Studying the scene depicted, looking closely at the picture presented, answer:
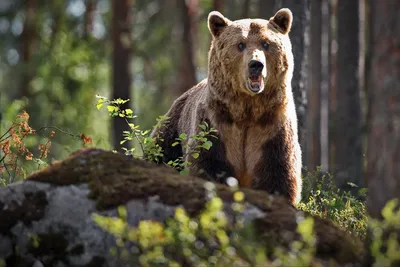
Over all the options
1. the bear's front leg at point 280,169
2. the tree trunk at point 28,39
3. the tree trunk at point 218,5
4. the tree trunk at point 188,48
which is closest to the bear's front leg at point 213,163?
the bear's front leg at point 280,169

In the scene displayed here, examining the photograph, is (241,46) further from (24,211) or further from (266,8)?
(266,8)

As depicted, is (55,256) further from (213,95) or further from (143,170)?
(213,95)

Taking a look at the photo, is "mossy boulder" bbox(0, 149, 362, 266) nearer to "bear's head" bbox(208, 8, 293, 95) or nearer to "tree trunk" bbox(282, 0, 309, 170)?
"bear's head" bbox(208, 8, 293, 95)

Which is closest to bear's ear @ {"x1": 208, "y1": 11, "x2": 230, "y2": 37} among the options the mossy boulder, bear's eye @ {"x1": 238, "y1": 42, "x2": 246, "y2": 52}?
bear's eye @ {"x1": 238, "y1": 42, "x2": 246, "y2": 52}

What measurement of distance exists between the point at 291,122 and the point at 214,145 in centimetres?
77

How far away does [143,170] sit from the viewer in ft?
16.3

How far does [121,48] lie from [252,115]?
1230 centimetres

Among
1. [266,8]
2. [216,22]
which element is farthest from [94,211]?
[266,8]

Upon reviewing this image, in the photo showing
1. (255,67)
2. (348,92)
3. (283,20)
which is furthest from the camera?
(348,92)

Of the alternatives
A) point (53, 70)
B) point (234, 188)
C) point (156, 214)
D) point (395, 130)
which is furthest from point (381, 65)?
point (53, 70)

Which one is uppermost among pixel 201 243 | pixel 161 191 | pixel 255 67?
pixel 255 67

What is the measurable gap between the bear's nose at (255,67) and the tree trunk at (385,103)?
98.3 inches

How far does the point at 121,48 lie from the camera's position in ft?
62.7

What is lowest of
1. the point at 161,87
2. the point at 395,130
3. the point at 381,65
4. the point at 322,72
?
the point at 161,87
